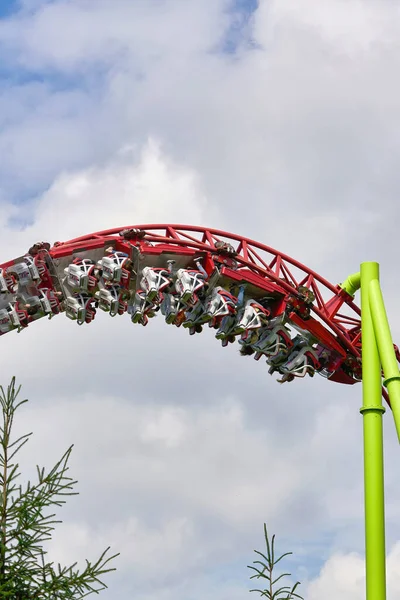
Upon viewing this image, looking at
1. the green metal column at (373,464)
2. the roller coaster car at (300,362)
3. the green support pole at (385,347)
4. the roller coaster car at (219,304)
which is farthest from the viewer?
the roller coaster car at (300,362)

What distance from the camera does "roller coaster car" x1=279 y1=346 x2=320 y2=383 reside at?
48.8 feet

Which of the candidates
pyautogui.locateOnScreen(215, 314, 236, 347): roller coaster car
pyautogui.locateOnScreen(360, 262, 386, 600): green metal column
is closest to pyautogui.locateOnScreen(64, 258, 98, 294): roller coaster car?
pyautogui.locateOnScreen(215, 314, 236, 347): roller coaster car

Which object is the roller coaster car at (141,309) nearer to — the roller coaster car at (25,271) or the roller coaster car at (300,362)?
the roller coaster car at (25,271)

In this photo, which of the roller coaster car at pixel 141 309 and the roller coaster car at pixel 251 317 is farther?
the roller coaster car at pixel 251 317

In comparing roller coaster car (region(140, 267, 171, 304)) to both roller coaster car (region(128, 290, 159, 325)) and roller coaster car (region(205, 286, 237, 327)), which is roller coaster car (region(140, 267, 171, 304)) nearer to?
roller coaster car (region(128, 290, 159, 325))

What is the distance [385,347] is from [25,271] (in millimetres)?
4528

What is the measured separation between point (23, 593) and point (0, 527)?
0.37 m

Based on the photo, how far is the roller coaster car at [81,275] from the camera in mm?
13438

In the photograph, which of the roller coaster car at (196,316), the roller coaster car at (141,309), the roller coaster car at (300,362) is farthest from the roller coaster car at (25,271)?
the roller coaster car at (300,362)

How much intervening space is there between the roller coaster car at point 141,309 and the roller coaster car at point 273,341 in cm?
165

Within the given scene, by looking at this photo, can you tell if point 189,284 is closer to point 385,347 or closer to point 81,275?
point 81,275

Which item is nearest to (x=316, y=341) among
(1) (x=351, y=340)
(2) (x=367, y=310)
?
(1) (x=351, y=340)

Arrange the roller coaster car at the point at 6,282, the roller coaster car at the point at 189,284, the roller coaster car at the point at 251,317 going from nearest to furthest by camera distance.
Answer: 1. the roller coaster car at the point at 6,282
2. the roller coaster car at the point at 189,284
3. the roller coaster car at the point at 251,317

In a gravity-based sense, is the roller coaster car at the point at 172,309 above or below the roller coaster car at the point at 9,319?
above
